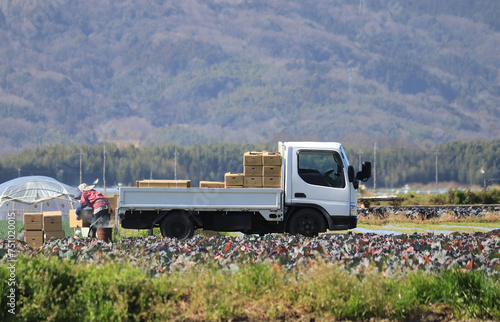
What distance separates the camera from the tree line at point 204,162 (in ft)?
546

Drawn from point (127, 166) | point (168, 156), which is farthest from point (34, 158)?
point (168, 156)

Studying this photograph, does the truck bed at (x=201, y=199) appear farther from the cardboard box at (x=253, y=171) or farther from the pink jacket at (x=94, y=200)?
the pink jacket at (x=94, y=200)

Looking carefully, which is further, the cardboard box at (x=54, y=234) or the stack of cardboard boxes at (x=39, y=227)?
the cardboard box at (x=54, y=234)

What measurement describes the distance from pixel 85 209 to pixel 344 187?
6.97 m

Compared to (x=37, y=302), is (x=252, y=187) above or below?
above

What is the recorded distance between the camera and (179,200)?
17391 millimetres

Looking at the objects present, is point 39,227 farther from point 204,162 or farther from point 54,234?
point 204,162

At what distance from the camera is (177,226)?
17625 millimetres

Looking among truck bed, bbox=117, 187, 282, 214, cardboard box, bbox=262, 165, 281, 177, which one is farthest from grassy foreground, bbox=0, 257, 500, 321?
cardboard box, bbox=262, 165, 281, 177

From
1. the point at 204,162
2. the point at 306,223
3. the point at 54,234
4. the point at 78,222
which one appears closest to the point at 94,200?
the point at 54,234

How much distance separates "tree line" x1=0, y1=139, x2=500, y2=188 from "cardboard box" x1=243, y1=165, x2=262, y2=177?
14250 cm

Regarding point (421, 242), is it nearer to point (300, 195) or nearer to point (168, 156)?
point (300, 195)

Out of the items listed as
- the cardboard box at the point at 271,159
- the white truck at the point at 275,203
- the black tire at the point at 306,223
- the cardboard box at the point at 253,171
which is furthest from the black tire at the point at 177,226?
the black tire at the point at 306,223

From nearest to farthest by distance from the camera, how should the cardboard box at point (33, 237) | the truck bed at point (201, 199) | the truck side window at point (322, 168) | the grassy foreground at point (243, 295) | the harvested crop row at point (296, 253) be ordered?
1. the grassy foreground at point (243, 295)
2. the harvested crop row at point (296, 253)
3. the cardboard box at point (33, 237)
4. the truck bed at point (201, 199)
5. the truck side window at point (322, 168)
